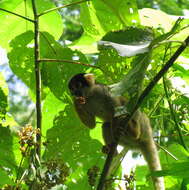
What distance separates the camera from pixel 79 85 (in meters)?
Answer: 3.54

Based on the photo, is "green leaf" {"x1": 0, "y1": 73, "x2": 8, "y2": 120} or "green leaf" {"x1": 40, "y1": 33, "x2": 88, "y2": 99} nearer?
"green leaf" {"x1": 0, "y1": 73, "x2": 8, "y2": 120}

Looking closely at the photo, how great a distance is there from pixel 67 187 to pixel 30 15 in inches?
44.3

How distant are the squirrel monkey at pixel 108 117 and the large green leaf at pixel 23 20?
1.56ft

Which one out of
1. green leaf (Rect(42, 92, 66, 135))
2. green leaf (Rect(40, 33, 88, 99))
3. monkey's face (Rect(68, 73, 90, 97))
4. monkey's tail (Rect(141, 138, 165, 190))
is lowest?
monkey's tail (Rect(141, 138, 165, 190))

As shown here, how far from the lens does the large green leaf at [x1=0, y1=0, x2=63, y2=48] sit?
264cm

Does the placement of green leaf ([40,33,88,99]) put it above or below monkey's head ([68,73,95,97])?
below

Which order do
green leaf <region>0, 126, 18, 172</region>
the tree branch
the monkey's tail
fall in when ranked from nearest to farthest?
the tree branch < green leaf <region>0, 126, 18, 172</region> < the monkey's tail

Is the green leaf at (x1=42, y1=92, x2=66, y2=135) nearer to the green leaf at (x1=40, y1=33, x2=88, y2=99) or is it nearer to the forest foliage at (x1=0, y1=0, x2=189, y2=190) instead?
the forest foliage at (x1=0, y1=0, x2=189, y2=190)

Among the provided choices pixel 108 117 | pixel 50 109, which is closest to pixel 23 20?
pixel 50 109

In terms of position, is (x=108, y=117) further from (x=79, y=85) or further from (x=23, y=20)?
(x=23, y=20)

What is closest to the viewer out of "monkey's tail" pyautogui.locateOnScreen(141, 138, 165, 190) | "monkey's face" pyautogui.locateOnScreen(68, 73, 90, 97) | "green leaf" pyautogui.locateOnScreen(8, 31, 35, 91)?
"green leaf" pyautogui.locateOnScreen(8, 31, 35, 91)

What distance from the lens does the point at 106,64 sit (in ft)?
7.96

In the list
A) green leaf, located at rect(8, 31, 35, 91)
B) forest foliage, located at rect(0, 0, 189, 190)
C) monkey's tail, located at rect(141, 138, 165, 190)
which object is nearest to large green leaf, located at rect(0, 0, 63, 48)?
forest foliage, located at rect(0, 0, 189, 190)

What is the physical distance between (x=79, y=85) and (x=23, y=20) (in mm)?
985
